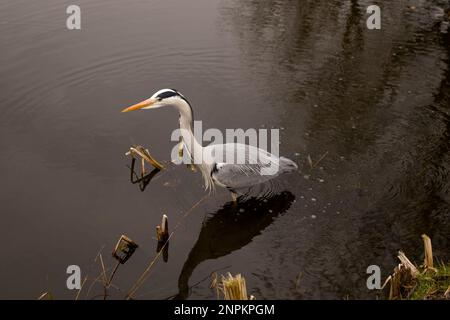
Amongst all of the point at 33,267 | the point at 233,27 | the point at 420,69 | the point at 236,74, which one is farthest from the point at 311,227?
the point at 233,27

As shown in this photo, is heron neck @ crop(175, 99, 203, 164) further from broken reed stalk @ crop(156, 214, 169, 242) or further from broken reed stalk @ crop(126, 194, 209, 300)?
broken reed stalk @ crop(156, 214, 169, 242)

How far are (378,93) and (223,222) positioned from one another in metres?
4.53

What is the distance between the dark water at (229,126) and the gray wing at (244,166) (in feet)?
1.24

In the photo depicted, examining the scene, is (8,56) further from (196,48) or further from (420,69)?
(420,69)

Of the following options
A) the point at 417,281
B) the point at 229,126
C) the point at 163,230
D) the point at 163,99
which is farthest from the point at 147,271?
the point at 229,126

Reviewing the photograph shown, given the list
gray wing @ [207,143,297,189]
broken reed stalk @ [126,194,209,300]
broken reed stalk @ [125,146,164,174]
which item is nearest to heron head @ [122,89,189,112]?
gray wing @ [207,143,297,189]

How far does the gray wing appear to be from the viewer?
720 cm

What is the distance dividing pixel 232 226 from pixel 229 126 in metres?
2.31

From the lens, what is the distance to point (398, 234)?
22.4ft

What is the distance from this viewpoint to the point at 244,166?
23.9 feet

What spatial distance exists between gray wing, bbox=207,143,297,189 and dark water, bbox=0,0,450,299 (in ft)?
1.24

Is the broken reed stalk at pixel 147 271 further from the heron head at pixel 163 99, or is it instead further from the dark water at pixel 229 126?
the heron head at pixel 163 99

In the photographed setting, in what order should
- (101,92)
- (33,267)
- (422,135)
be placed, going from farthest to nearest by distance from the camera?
(101,92), (422,135), (33,267)
